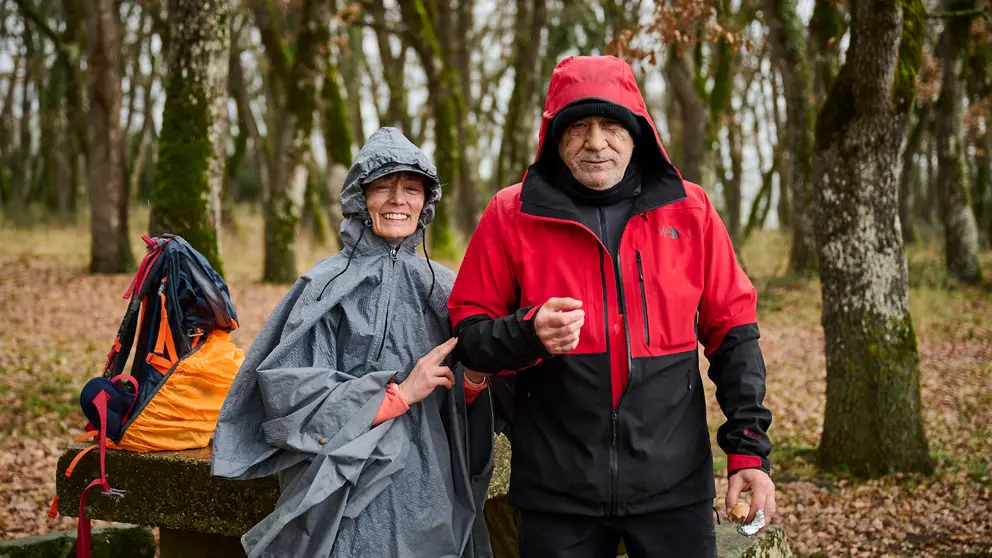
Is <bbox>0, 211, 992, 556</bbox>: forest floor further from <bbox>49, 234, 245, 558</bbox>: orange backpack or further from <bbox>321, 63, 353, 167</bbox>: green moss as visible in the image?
<bbox>321, 63, 353, 167</bbox>: green moss

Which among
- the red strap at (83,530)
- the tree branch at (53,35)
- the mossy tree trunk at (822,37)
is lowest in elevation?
the red strap at (83,530)

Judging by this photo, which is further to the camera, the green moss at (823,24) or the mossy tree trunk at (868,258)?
the green moss at (823,24)

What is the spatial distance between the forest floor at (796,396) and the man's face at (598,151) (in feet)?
12.6

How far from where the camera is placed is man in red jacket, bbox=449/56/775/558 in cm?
257

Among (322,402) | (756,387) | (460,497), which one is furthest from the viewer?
(460,497)

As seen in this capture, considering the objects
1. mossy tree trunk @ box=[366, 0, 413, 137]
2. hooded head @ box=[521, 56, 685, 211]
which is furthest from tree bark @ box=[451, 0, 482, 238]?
hooded head @ box=[521, 56, 685, 211]

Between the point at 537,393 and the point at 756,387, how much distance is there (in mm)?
642

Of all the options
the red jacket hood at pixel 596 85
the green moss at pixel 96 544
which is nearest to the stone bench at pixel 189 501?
the green moss at pixel 96 544

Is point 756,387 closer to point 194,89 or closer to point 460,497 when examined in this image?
point 460,497

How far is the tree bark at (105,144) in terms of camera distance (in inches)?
518

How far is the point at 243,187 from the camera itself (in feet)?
128

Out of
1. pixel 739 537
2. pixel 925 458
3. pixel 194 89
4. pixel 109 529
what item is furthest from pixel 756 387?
pixel 194 89

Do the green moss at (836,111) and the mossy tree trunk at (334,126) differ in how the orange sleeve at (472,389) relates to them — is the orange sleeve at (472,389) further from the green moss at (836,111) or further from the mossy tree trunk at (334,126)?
the mossy tree trunk at (334,126)

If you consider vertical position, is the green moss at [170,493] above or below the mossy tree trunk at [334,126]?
below
